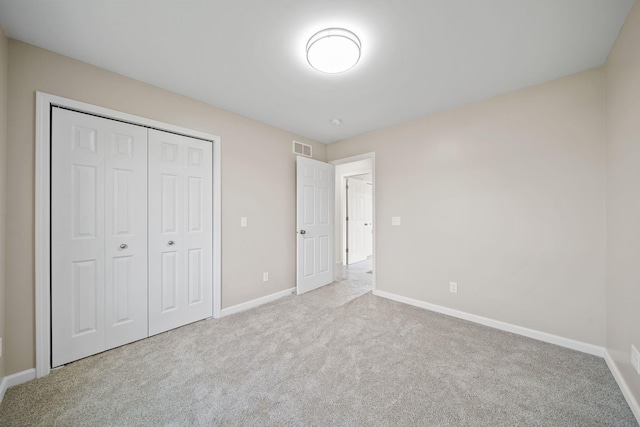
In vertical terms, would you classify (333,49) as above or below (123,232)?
above

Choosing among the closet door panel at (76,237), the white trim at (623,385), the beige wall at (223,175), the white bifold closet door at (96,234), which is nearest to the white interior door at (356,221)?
the beige wall at (223,175)

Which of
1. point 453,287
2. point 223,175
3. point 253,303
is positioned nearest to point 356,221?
point 453,287

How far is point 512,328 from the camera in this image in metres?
2.29

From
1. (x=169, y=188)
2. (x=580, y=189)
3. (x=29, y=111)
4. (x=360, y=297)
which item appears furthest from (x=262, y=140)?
(x=580, y=189)

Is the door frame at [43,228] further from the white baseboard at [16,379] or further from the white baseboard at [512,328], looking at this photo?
the white baseboard at [512,328]

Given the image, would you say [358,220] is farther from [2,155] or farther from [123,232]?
[2,155]

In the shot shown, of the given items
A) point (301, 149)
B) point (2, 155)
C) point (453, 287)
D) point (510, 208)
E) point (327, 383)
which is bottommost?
point (327, 383)

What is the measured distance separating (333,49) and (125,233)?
226cm

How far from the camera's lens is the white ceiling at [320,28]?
140 cm

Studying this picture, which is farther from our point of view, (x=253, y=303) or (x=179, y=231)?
(x=253, y=303)

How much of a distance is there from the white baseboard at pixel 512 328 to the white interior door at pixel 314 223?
116 centimetres

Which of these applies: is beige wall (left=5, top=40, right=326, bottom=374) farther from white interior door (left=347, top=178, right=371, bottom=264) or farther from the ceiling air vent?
white interior door (left=347, top=178, right=371, bottom=264)

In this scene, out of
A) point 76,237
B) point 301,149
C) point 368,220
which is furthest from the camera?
point 368,220

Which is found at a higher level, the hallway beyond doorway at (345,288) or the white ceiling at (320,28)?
the white ceiling at (320,28)
